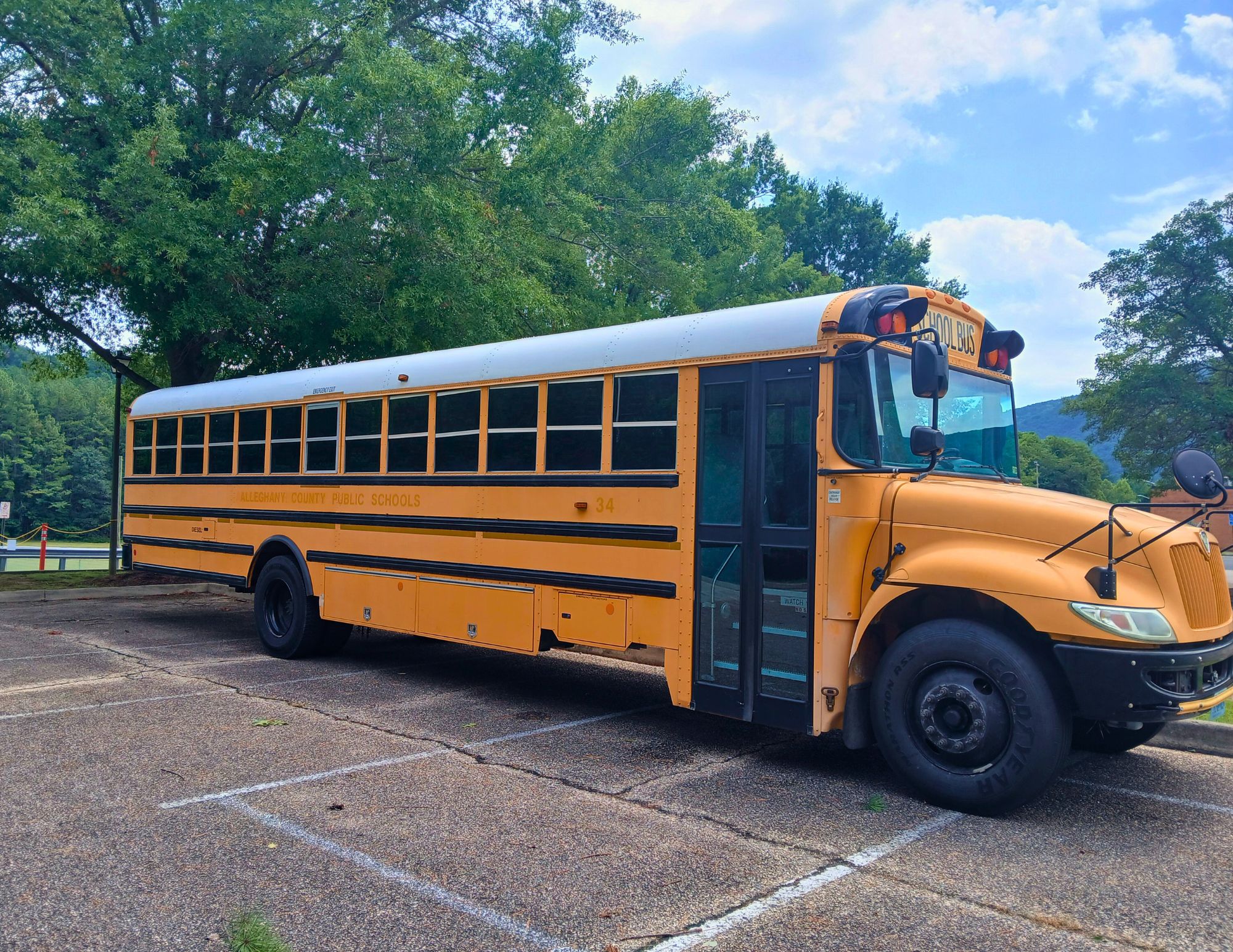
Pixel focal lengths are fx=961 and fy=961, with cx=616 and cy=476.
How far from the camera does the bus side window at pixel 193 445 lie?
977 centimetres

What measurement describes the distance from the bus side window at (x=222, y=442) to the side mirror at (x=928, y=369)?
22.7ft

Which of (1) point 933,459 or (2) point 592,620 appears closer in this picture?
(1) point 933,459

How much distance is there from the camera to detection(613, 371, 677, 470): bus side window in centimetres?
569

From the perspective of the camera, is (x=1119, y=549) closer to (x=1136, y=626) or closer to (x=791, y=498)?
(x=1136, y=626)

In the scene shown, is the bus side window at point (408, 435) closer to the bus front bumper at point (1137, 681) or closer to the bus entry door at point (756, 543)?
the bus entry door at point (756, 543)

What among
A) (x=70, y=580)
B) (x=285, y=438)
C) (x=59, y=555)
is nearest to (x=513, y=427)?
(x=285, y=438)

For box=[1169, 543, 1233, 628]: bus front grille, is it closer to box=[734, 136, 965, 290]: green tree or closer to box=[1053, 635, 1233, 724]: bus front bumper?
box=[1053, 635, 1233, 724]: bus front bumper

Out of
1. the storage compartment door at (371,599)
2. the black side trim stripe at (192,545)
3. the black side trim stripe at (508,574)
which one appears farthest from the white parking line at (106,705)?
the black side trim stripe at (192,545)

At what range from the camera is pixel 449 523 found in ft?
23.4

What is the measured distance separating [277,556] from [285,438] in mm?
1093

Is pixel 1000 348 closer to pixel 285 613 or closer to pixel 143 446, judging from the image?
pixel 285 613

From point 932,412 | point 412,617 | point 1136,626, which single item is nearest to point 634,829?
point 1136,626

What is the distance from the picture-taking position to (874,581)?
4875 millimetres

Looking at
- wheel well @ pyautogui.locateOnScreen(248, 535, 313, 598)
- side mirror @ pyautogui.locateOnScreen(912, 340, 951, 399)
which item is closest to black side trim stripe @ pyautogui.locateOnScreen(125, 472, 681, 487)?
wheel well @ pyautogui.locateOnScreen(248, 535, 313, 598)
